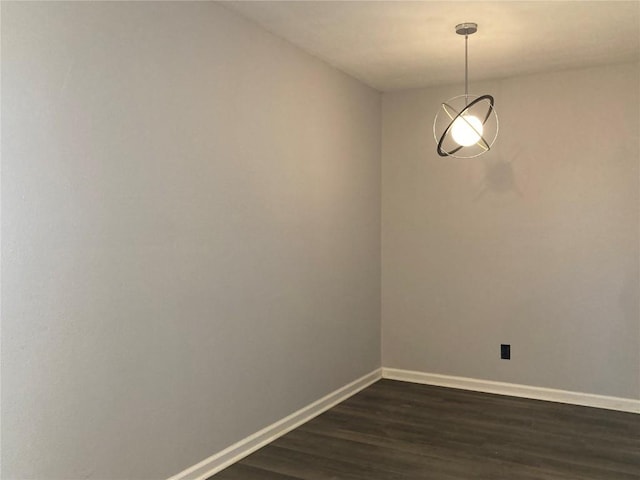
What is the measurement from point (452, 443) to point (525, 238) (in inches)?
66.9

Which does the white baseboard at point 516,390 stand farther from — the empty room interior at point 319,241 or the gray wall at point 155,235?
the gray wall at point 155,235

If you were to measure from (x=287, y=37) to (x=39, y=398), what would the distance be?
238 centimetres

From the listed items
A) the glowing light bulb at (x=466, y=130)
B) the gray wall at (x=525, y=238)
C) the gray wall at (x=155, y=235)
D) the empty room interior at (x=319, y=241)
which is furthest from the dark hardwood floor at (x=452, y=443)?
the glowing light bulb at (x=466, y=130)

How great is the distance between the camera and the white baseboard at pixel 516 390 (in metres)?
4.00

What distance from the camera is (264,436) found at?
332cm

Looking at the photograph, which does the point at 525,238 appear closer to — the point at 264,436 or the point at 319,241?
the point at 319,241

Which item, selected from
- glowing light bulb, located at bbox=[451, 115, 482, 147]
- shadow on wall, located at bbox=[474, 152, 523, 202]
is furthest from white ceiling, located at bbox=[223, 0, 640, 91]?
shadow on wall, located at bbox=[474, 152, 523, 202]

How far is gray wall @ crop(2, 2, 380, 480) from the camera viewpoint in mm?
2047

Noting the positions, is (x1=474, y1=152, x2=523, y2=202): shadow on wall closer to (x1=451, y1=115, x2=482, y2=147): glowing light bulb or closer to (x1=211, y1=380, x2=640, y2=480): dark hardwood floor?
(x1=451, y1=115, x2=482, y2=147): glowing light bulb

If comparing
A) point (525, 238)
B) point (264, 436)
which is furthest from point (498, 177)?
point (264, 436)

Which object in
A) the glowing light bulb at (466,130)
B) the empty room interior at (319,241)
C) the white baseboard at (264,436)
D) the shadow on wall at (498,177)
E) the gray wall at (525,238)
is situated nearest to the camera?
the empty room interior at (319,241)

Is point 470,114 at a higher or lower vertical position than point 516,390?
higher

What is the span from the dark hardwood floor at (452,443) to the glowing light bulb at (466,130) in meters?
1.76

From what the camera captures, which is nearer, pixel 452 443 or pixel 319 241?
pixel 452 443
